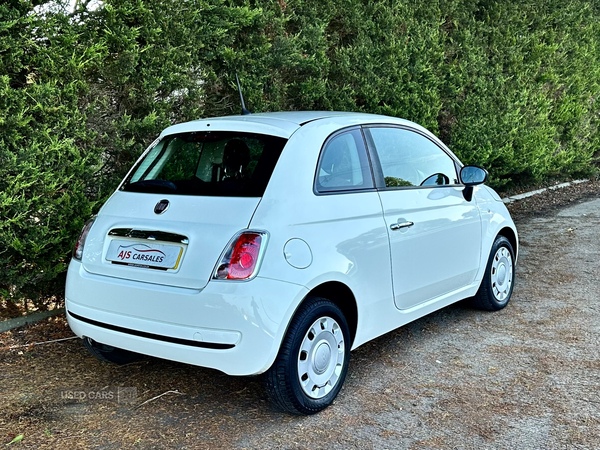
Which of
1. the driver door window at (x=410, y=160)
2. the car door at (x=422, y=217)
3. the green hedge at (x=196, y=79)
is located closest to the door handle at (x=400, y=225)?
the car door at (x=422, y=217)

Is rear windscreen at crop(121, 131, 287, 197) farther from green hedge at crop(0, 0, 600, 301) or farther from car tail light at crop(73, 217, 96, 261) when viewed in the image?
green hedge at crop(0, 0, 600, 301)

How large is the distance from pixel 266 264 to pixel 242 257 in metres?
0.13

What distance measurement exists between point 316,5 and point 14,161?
3.93 metres

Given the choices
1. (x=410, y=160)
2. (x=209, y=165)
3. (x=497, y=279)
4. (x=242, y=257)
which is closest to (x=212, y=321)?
(x=242, y=257)

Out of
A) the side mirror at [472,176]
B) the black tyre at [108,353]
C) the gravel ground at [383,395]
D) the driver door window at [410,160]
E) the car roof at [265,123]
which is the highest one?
the car roof at [265,123]

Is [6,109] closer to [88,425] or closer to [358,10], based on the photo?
[88,425]

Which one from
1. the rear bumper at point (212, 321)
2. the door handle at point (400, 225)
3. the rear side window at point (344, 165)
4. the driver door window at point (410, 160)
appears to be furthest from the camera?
the driver door window at point (410, 160)

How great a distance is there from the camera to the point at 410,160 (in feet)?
14.9

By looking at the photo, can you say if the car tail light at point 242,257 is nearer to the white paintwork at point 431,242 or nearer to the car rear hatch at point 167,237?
the car rear hatch at point 167,237

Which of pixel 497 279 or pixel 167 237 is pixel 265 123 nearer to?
pixel 167 237

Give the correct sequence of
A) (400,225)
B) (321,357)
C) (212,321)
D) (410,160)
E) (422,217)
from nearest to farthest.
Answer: (212,321)
(321,357)
(400,225)
(422,217)
(410,160)

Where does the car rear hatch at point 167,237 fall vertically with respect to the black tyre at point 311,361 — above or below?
above

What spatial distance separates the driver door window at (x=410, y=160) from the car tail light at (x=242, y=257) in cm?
125

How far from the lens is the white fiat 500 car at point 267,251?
3.29 meters
